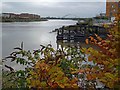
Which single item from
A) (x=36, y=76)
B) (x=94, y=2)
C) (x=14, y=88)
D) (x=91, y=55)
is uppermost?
(x=94, y=2)

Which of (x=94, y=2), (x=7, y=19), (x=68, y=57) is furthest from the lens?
(x=7, y=19)

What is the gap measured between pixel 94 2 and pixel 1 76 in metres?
0.88

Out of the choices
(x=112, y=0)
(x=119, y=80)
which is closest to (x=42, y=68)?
(x=119, y=80)

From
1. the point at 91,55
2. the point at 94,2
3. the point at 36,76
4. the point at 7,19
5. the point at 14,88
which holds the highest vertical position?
the point at 94,2

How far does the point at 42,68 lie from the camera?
1219 millimetres

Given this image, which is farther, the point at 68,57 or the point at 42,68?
the point at 68,57

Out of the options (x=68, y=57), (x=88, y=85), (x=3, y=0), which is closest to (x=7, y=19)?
(x=3, y=0)

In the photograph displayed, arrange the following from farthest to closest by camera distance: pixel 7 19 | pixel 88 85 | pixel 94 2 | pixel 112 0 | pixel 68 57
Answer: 1. pixel 7 19
2. pixel 94 2
3. pixel 68 57
4. pixel 88 85
5. pixel 112 0

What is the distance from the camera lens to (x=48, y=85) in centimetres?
124

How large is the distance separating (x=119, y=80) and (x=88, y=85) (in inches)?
14.9

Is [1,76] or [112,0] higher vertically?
[112,0]

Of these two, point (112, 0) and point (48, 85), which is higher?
point (112, 0)

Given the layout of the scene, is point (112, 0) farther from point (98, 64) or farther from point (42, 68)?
point (42, 68)

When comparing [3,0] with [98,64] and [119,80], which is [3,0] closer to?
[98,64]
